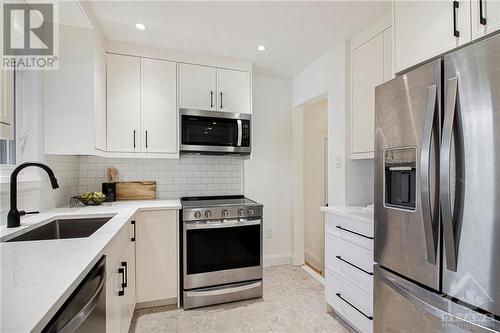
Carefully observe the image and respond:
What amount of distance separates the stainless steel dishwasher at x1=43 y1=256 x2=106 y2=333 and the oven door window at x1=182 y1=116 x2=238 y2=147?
65.1 inches

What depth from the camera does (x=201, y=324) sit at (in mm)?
2109

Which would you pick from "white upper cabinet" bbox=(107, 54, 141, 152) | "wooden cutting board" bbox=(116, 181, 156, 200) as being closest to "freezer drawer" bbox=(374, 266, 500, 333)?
"wooden cutting board" bbox=(116, 181, 156, 200)

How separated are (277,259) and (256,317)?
48.4 inches

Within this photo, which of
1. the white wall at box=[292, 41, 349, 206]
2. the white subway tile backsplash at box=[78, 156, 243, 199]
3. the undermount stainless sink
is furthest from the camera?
the white subway tile backsplash at box=[78, 156, 243, 199]

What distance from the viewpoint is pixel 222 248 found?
2424 mm

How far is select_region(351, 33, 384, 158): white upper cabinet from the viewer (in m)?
2.09

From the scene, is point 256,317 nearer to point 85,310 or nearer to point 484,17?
point 85,310

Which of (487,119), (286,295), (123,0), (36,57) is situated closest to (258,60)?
(123,0)

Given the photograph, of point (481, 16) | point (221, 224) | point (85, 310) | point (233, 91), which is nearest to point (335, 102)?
point (233, 91)

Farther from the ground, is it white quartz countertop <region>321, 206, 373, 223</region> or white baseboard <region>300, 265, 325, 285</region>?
white quartz countertop <region>321, 206, 373, 223</region>

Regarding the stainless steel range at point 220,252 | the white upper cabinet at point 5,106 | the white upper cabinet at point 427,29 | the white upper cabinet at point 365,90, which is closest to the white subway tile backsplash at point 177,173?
the stainless steel range at point 220,252

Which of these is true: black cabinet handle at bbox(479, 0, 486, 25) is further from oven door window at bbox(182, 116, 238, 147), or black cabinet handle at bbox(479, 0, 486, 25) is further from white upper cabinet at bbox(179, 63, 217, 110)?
white upper cabinet at bbox(179, 63, 217, 110)

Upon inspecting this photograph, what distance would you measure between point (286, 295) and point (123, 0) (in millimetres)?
2958

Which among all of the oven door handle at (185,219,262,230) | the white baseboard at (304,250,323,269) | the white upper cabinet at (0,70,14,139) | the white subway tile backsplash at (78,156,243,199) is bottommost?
the white baseboard at (304,250,323,269)
